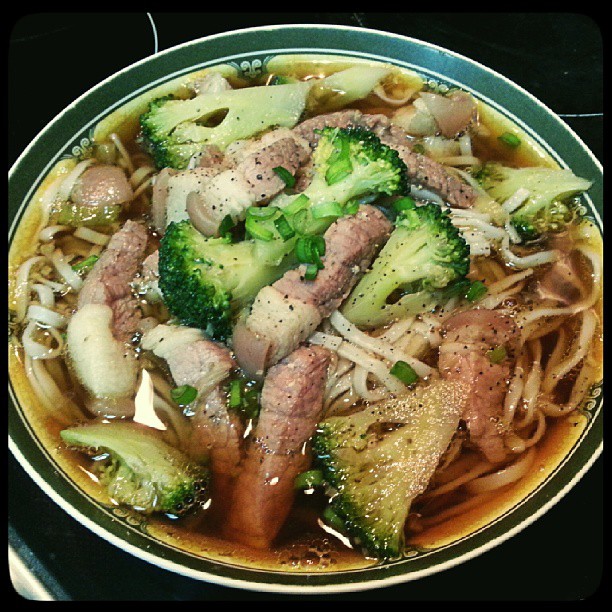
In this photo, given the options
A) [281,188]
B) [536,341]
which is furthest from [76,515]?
[536,341]

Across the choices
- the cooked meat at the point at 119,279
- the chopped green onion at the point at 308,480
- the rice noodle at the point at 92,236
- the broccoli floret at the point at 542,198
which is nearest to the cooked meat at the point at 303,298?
the chopped green onion at the point at 308,480

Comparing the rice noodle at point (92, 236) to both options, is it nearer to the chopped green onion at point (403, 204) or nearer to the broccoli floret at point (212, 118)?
the broccoli floret at point (212, 118)

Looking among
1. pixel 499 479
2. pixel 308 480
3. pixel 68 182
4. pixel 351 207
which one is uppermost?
pixel 68 182

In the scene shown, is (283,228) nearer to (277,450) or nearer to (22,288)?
(277,450)

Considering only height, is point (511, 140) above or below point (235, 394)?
above

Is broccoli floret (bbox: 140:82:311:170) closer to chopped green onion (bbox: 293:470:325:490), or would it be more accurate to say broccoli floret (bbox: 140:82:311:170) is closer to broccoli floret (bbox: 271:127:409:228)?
broccoli floret (bbox: 271:127:409:228)

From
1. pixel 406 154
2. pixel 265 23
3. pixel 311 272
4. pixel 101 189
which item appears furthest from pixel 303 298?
pixel 265 23

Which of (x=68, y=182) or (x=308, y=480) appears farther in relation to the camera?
(x=68, y=182)

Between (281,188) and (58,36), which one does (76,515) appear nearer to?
(281,188)
